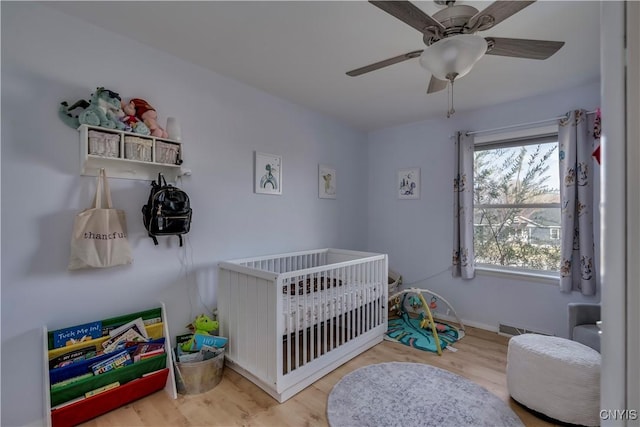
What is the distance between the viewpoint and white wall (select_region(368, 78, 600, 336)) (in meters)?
2.73

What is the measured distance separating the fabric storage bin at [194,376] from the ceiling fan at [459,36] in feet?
7.33

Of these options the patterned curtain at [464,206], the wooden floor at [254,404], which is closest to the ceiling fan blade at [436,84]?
the patterned curtain at [464,206]

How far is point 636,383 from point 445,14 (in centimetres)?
151

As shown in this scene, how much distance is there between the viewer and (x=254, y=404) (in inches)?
72.6

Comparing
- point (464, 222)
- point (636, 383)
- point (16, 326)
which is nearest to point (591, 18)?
point (464, 222)

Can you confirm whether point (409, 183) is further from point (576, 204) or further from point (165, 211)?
point (165, 211)

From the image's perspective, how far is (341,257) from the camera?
10.5 ft

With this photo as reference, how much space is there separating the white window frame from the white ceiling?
0.36m

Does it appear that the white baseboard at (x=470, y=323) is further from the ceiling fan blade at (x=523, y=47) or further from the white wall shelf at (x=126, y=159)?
the white wall shelf at (x=126, y=159)

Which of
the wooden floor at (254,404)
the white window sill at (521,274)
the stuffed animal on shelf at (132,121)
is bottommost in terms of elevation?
the wooden floor at (254,404)

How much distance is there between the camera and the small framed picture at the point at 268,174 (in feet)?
8.88

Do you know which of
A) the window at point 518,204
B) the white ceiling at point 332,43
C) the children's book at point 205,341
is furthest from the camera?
the window at point 518,204

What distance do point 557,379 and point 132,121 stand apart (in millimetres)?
2969

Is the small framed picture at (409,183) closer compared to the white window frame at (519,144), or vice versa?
the white window frame at (519,144)
